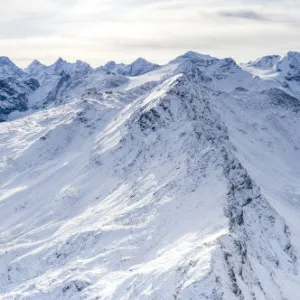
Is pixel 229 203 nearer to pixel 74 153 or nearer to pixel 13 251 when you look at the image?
pixel 13 251

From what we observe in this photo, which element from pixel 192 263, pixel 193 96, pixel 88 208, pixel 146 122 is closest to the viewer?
pixel 192 263

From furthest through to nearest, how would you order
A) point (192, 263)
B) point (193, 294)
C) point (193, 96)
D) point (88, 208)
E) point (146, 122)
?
point (193, 96)
point (146, 122)
point (88, 208)
point (192, 263)
point (193, 294)

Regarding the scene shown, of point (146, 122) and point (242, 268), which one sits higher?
point (146, 122)

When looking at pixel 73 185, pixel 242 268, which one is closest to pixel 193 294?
pixel 242 268

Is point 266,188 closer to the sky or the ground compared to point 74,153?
closer to the ground

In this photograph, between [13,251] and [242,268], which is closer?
[242,268]

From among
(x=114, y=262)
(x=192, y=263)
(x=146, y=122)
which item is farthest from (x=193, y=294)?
(x=146, y=122)

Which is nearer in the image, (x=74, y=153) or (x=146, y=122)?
(x=146, y=122)

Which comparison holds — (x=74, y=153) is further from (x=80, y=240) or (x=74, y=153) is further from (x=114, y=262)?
(x=114, y=262)

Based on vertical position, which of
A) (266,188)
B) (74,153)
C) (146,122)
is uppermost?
(146,122)
